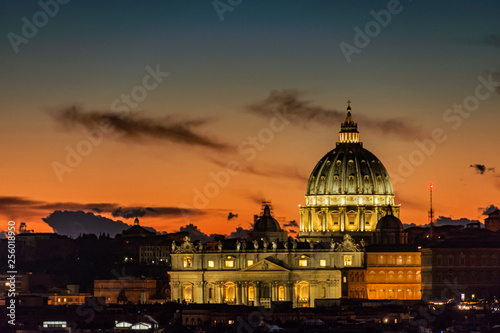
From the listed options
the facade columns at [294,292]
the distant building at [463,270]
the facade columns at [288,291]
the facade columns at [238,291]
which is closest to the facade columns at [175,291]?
the facade columns at [238,291]

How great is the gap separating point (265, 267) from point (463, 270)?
75.3 feet

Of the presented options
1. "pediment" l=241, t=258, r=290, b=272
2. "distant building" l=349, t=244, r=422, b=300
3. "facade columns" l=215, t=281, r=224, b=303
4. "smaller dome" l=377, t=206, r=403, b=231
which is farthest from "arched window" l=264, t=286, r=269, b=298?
"smaller dome" l=377, t=206, r=403, b=231

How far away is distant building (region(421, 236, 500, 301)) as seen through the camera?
17512 centimetres

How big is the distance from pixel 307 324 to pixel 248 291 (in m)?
57.3

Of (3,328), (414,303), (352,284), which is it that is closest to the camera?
(3,328)

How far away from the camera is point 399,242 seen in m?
195

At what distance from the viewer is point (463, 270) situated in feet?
576

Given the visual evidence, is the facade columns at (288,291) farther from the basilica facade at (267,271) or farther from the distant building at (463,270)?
the distant building at (463,270)

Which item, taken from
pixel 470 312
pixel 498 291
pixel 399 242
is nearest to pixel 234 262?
pixel 399 242

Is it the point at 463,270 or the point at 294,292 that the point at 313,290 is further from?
the point at 463,270

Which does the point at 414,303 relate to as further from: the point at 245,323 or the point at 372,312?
the point at 245,323

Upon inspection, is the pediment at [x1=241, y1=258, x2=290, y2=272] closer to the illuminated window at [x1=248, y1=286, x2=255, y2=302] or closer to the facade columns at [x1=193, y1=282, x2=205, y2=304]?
the illuminated window at [x1=248, y1=286, x2=255, y2=302]

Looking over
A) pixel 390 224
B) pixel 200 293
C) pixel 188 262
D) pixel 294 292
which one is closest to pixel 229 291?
pixel 200 293

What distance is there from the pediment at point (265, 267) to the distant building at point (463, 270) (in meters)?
18.1
